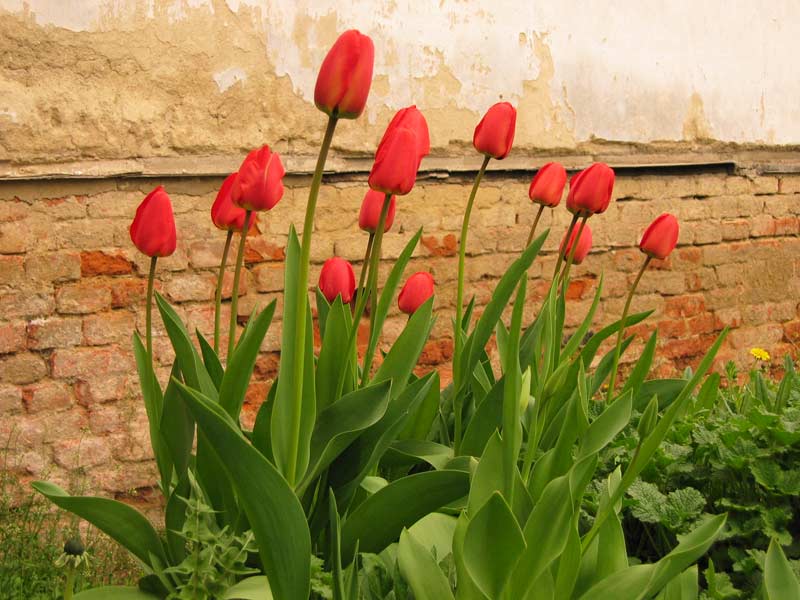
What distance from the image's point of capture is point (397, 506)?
1739mm

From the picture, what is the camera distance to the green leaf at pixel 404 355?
1.97 meters

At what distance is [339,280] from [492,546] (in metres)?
0.95

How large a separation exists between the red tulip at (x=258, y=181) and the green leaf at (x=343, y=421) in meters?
0.36

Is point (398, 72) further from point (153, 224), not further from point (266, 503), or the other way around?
point (266, 503)

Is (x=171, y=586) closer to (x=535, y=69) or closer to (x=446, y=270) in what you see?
(x=446, y=270)

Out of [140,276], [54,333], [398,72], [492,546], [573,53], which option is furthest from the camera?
[573,53]

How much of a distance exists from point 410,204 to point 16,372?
5.14ft

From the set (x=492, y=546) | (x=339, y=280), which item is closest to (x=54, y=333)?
(x=339, y=280)

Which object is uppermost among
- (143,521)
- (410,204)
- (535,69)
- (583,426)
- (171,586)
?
(535,69)

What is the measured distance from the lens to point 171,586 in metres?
1.75

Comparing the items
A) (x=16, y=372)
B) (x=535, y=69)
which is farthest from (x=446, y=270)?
(x=16, y=372)

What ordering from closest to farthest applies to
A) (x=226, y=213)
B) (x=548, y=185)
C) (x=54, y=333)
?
(x=226, y=213), (x=548, y=185), (x=54, y=333)

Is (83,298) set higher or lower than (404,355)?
lower

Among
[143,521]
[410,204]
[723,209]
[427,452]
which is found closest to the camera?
[143,521]
